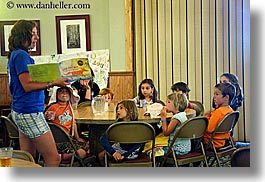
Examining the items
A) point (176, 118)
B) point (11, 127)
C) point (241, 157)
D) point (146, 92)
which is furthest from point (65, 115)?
point (241, 157)

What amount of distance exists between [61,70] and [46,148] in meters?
0.44

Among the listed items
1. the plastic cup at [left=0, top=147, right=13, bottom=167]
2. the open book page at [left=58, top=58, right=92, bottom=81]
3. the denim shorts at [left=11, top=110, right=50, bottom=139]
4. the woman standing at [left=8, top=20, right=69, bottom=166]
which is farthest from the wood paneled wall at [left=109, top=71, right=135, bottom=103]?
the plastic cup at [left=0, top=147, right=13, bottom=167]

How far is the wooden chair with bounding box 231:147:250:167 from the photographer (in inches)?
86.7

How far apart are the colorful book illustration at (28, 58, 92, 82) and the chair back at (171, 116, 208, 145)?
0.59m

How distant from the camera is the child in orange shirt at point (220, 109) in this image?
7.33 feet

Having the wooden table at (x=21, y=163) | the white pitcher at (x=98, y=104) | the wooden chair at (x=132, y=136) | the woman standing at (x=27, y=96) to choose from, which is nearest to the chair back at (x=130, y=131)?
the wooden chair at (x=132, y=136)

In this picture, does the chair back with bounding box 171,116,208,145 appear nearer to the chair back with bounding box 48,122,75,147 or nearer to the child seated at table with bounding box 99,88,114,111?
the child seated at table with bounding box 99,88,114,111

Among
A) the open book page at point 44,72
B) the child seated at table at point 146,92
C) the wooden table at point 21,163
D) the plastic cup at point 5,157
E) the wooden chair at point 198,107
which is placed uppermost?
the open book page at point 44,72

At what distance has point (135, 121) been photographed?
89.1 inches

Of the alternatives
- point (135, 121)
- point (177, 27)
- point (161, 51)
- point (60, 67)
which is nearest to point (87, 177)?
point (135, 121)

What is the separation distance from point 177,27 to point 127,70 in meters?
0.35

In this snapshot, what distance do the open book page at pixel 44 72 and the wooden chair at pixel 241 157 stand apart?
3.35 feet

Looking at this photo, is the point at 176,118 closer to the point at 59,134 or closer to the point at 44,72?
the point at 59,134

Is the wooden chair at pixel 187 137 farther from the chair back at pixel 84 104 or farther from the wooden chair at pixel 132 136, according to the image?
the chair back at pixel 84 104
